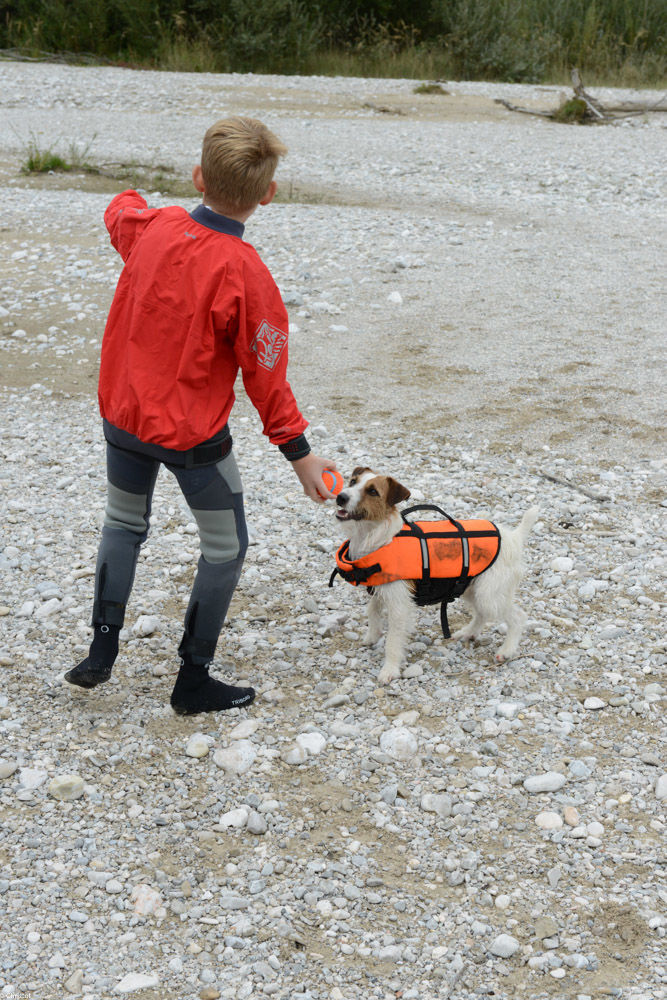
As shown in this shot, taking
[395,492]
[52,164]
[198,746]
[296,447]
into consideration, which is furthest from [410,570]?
[52,164]

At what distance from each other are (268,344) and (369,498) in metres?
1.08

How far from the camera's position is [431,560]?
427 cm

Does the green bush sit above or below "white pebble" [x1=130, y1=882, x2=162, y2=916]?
above

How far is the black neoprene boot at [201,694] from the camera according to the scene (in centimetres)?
398

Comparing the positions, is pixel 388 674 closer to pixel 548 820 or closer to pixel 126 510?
pixel 548 820

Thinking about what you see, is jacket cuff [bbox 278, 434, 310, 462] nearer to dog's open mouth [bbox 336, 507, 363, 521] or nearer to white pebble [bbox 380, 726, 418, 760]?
dog's open mouth [bbox 336, 507, 363, 521]

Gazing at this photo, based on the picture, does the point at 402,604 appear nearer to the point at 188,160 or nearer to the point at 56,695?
the point at 56,695

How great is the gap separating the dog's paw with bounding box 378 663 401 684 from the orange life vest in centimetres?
33

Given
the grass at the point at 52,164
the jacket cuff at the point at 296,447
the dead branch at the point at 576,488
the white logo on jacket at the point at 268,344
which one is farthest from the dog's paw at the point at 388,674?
the grass at the point at 52,164

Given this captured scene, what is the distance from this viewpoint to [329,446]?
673 cm

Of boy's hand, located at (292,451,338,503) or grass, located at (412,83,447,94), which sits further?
grass, located at (412,83,447,94)

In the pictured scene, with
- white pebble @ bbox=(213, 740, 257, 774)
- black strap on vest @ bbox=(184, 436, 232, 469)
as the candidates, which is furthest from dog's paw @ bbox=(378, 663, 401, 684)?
black strap on vest @ bbox=(184, 436, 232, 469)

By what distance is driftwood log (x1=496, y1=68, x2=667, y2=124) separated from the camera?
18.0 m

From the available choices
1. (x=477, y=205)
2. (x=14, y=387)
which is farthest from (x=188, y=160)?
(x=14, y=387)
